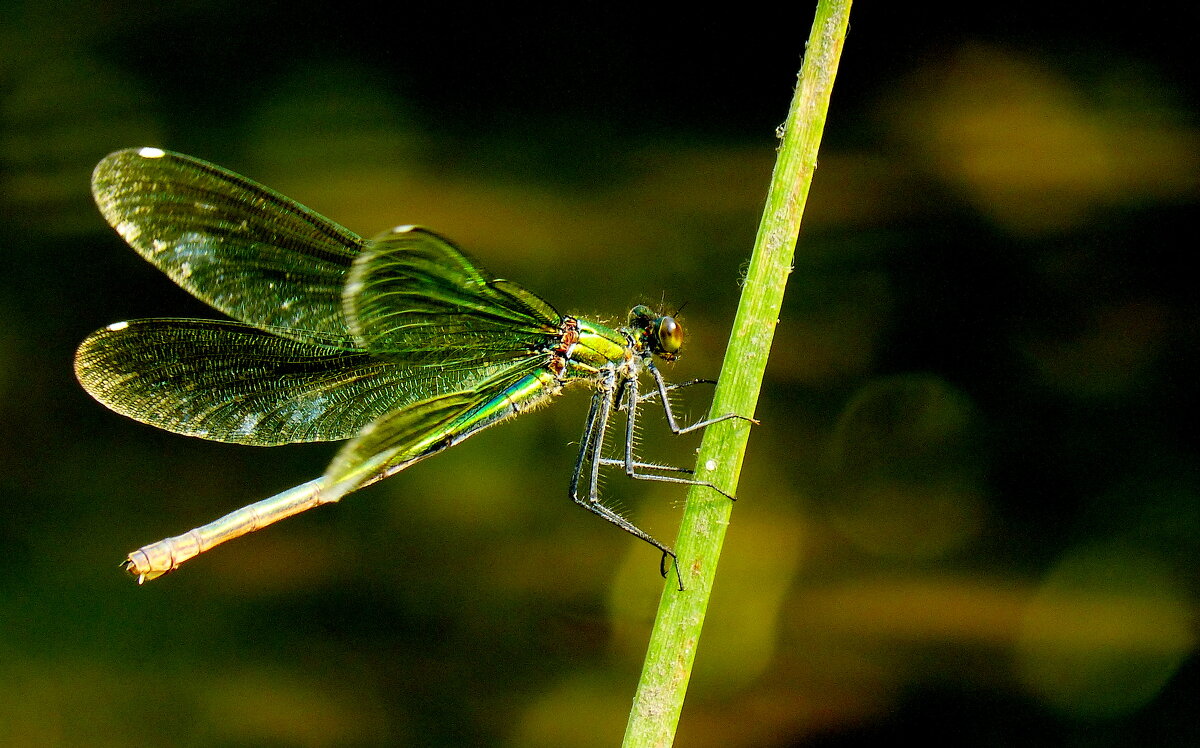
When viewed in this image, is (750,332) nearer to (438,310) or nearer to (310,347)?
(438,310)

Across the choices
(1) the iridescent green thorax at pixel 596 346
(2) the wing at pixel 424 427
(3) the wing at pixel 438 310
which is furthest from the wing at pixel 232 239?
(1) the iridescent green thorax at pixel 596 346

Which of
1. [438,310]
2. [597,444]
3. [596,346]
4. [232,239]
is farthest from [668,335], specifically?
[232,239]

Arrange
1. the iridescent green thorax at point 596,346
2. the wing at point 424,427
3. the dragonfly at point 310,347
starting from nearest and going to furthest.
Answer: the wing at point 424,427 < the dragonfly at point 310,347 < the iridescent green thorax at point 596,346

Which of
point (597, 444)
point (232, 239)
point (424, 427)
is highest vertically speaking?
point (232, 239)

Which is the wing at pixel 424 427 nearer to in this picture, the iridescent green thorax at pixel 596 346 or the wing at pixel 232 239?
the iridescent green thorax at pixel 596 346

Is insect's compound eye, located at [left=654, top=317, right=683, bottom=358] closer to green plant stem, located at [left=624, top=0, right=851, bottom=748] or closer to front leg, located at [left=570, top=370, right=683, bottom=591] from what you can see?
front leg, located at [left=570, top=370, right=683, bottom=591]

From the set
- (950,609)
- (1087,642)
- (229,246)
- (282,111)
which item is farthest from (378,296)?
(1087,642)

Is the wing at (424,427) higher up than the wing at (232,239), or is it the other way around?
the wing at (232,239)
